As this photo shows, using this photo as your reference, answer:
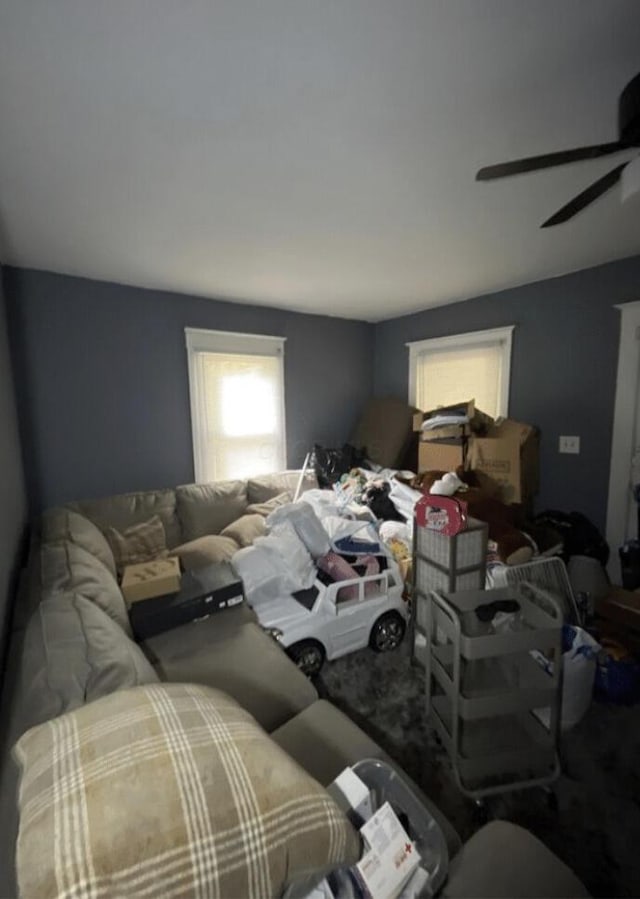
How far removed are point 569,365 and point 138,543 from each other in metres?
3.50

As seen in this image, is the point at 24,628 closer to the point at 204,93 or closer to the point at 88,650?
the point at 88,650

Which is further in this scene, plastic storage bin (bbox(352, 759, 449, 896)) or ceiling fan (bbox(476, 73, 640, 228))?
ceiling fan (bbox(476, 73, 640, 228))

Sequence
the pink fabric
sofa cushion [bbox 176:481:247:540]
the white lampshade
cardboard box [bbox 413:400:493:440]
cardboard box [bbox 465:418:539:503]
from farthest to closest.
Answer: cardboard box [bbox 413:400:493:440] → sofa cushion [bbox 176:481:247:540] → cardboard box [bbox 465:418:539:503] → the pink fabric → the white lampshade

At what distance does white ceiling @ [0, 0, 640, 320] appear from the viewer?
35.5 inches

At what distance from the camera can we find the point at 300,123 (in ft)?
4.02

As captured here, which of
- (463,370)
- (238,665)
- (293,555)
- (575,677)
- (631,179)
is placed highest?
(631,179)

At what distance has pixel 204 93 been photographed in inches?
43.4

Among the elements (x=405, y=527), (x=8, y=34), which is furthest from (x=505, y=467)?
(x=8, y=34)

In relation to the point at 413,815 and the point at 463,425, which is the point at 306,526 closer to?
the point at 413,815

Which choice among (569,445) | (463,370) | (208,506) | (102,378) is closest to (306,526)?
(208,506)

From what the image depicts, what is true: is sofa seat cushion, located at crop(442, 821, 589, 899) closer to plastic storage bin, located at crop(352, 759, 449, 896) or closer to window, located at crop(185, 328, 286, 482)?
plastic storage bin, located at crop(352, 759, 449, 896)

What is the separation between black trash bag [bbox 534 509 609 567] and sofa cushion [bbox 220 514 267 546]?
2.21m

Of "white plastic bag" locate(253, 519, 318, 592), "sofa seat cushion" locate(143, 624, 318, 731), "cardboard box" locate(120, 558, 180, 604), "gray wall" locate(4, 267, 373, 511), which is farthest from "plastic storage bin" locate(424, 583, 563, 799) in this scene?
"gray wall" locate(4, 267, 373, 511)

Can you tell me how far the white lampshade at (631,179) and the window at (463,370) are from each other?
2.22m
